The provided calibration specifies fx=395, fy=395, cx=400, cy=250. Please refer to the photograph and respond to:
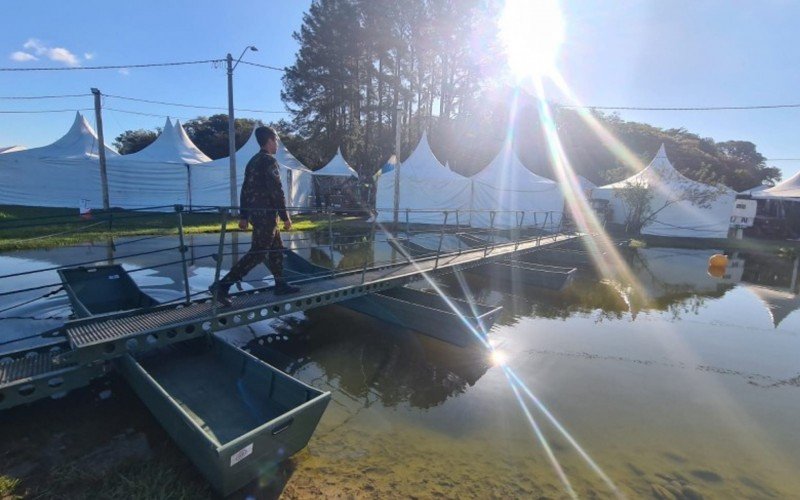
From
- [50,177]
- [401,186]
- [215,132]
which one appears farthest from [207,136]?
[401,186]

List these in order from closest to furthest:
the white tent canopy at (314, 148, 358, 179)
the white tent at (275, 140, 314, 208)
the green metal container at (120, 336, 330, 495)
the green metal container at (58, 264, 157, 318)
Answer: the green metal container at (120, 336, 330, 495) < the green metal container at (58, 264, 157, 318) < the white tent at (275, 140, 314, 208) < the white tent canopy at (314, 148, 358, 179)

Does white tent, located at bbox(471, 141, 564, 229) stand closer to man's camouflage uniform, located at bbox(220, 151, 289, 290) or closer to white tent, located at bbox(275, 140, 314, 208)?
white tent, located at bbox(275, 140, 314, 208)

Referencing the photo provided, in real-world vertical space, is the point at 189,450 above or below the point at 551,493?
above

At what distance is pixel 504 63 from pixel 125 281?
3365 cm

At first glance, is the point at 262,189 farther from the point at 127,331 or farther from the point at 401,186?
the point at 401,186

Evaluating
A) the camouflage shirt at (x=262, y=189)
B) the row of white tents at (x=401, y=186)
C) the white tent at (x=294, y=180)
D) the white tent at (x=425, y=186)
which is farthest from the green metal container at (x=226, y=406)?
the white tent at (x=294, y=180)

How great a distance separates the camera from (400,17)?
98.3 feet

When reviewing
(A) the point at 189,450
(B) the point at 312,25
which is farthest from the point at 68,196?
(A) the point at 189,450

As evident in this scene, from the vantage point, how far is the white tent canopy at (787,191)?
63.8 ft

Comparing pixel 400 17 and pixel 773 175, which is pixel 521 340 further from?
pixel 773 175

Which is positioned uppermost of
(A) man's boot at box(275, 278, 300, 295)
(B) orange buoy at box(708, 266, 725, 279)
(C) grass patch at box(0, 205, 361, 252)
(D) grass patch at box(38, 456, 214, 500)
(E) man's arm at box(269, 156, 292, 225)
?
(E) man's arm at box(269, 156, 292, 225)

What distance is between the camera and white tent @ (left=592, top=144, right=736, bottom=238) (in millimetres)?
19875

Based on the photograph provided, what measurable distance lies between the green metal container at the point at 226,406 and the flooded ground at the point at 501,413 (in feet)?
0.93

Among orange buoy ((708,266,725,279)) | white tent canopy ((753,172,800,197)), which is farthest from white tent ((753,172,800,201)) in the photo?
orange buoy ((708,266,725,279))
